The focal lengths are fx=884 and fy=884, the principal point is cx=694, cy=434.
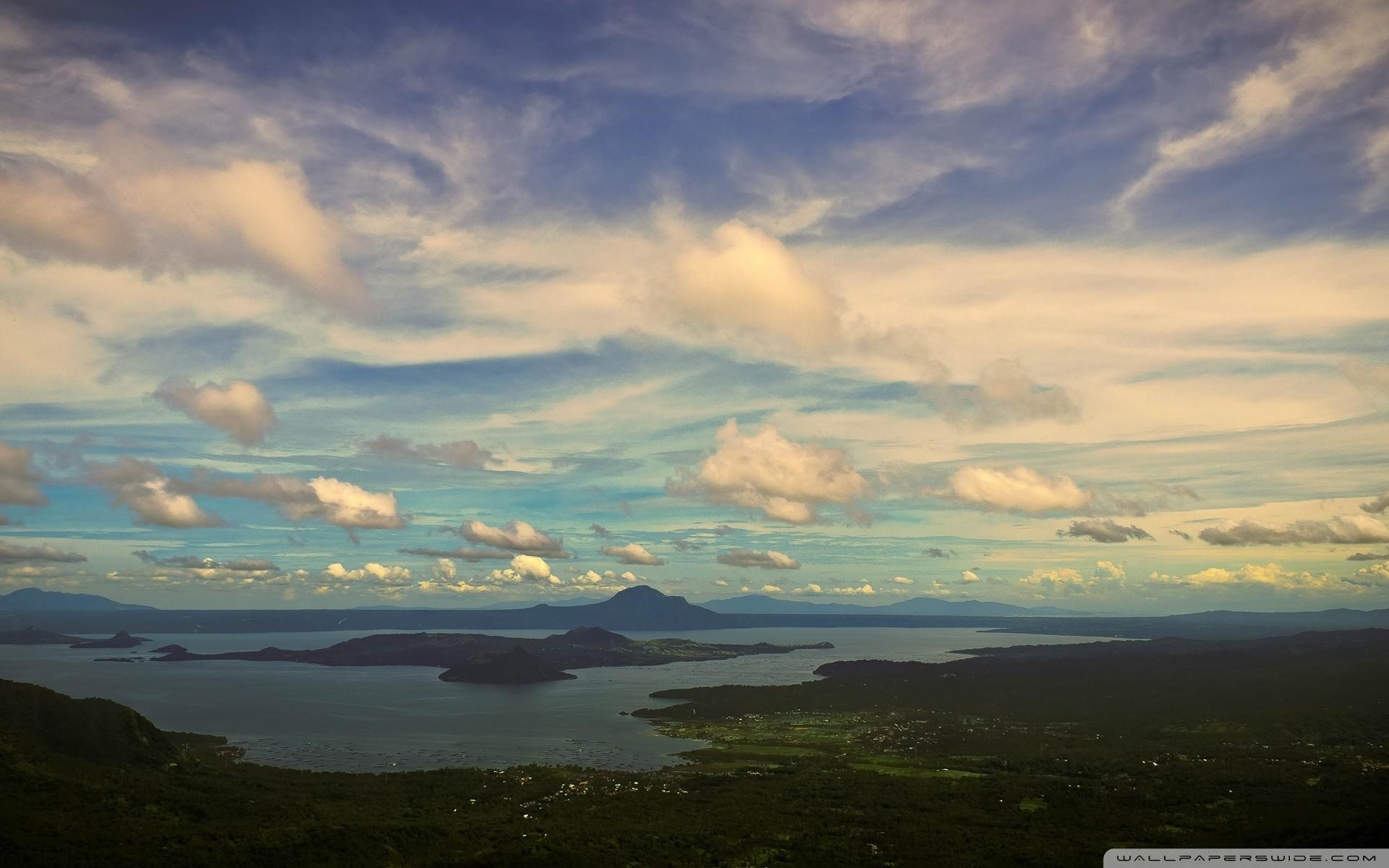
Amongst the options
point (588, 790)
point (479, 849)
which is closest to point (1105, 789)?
→ point (588, 790)

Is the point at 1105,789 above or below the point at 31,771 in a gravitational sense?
below

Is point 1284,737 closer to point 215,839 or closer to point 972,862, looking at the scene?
point 972,862

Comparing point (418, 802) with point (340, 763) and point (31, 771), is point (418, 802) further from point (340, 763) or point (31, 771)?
point (340, 763)

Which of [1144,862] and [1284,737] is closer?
[1144,862]

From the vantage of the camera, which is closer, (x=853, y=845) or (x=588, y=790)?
(x=853, y=845)

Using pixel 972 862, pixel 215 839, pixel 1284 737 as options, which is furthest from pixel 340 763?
pixel 1284 737

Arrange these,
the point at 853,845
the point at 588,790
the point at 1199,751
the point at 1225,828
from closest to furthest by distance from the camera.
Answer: the point at 853,845 → the point at 1225,828 → the point at 588,790 → the point at 1199,751

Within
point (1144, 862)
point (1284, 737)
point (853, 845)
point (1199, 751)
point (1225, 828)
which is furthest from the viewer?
point (1284, 737)

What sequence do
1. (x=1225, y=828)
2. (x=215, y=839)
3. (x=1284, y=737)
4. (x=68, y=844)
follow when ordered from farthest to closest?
(x=1284, y=737), (x=1225, y=828), (x=215, y=839), (x=68, y=844)

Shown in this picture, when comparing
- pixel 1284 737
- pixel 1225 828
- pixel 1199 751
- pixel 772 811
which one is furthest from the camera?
pixel 1284 737
